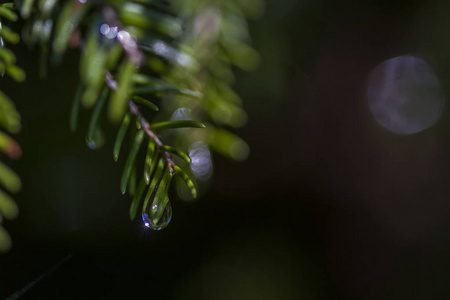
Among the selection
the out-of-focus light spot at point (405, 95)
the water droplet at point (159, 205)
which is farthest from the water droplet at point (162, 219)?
the out-of-focus light spot at point (405, 95)

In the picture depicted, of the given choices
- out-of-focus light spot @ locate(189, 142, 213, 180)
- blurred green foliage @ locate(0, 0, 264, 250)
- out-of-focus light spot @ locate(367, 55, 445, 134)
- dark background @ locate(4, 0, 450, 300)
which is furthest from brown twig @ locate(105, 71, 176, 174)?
out-of-focus light spot @ locate(367, 55, 445, 134)

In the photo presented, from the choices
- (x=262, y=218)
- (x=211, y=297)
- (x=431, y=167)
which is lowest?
(x=211, y=297)

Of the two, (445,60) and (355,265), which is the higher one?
(445,60)

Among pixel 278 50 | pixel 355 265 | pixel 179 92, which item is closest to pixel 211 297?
pixel 355 265

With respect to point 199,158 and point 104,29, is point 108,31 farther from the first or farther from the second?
point 199,158

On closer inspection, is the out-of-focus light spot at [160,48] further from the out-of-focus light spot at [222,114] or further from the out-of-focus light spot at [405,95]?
the out-of-focus light spot at [405,95]

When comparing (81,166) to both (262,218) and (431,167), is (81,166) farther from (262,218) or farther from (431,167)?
(431,167)

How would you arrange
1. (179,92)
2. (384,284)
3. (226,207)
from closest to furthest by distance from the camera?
(179,92)
(226,207)
(384,284)
